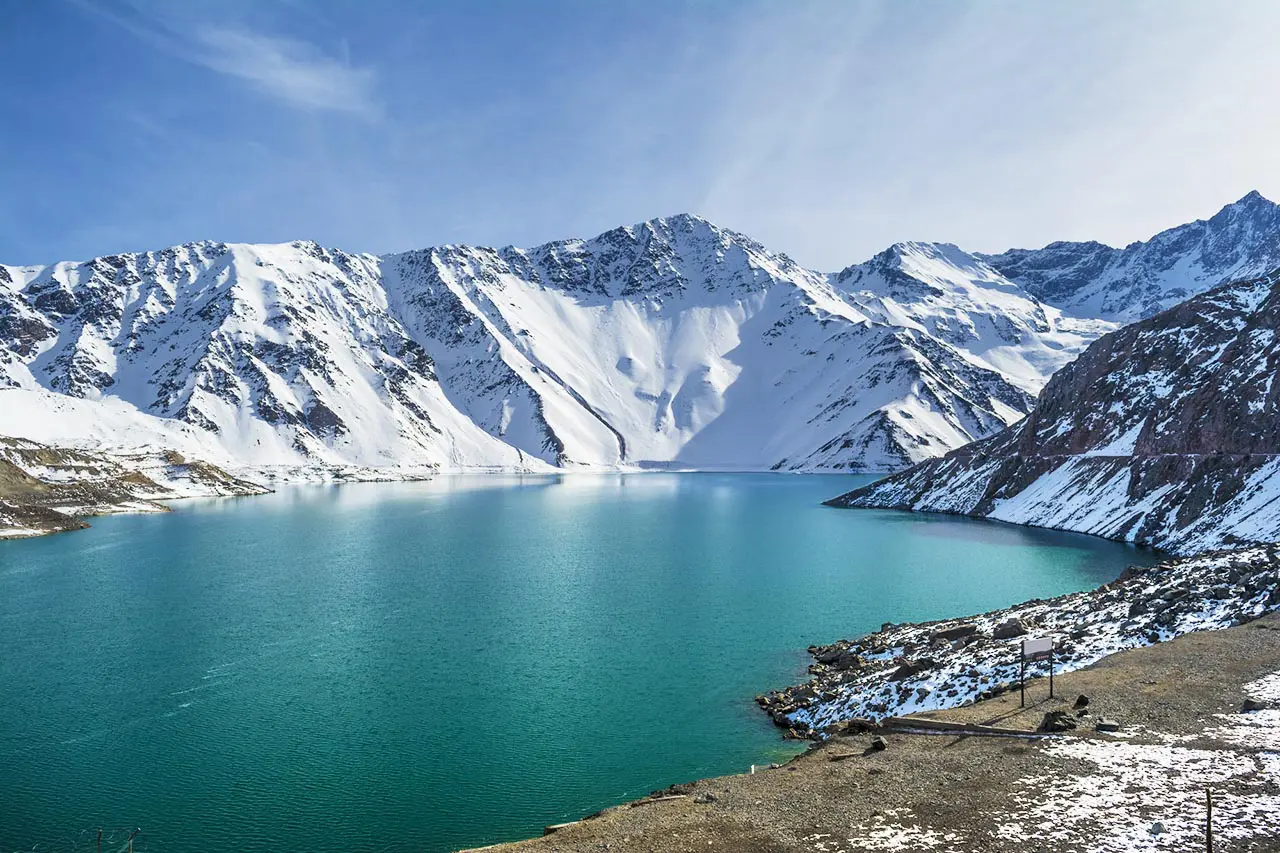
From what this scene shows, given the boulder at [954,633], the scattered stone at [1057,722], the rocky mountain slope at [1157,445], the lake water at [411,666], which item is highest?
the rocky mountain slope at [1157,445]

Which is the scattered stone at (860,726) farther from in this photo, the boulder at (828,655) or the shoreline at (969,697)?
the boulder at (828,655)

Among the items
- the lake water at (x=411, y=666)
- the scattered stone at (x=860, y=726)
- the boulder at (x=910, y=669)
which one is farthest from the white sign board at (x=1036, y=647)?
the lake water at (x=411, y=666)

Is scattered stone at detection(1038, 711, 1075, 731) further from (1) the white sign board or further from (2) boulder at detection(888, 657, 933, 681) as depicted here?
(2) boulder at detection(888, 657, 933, 681)

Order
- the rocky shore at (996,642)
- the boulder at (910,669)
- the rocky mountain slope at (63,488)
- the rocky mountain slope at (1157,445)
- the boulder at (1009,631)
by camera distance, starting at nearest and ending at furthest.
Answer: the rocky shore at (996,642)
the boulder at (910,669)
the boulder at (1009,631)
the rocky mountain slope at (1157,445)
the rocky mountain slope at (63,488)

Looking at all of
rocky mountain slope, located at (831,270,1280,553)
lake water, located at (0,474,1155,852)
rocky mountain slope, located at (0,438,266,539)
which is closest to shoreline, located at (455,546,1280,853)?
lake water, located at (0,474,1155,852)

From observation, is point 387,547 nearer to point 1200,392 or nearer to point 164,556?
point 164,556

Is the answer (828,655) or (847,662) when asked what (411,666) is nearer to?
(828,655)

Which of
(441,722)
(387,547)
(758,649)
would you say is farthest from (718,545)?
(441,722)
